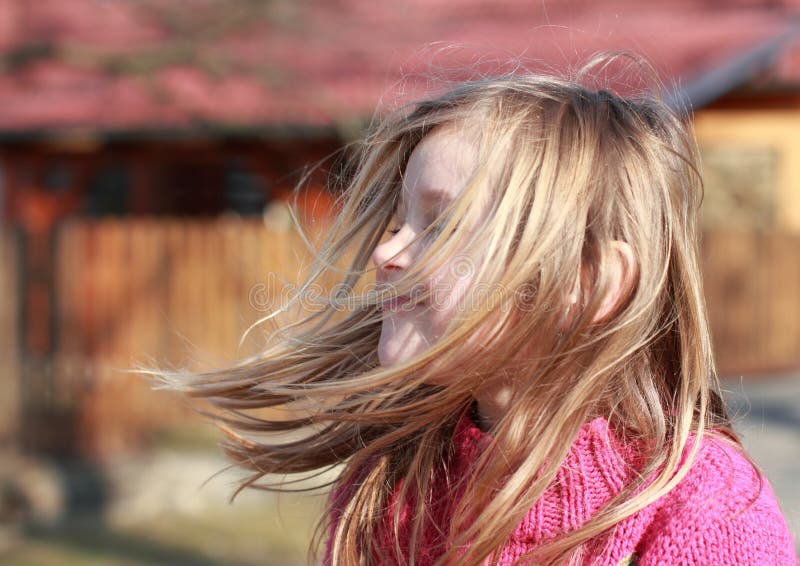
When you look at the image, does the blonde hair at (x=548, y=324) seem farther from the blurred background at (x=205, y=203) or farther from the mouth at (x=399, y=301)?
the blurred background at (x=205, y=203)

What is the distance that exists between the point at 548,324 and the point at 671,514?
1.01ft

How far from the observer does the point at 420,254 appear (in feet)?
4.83

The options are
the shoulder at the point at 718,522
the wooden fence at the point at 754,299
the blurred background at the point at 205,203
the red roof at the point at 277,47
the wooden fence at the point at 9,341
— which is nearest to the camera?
the shoulder at the point at 718,522

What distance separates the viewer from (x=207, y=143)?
31.3ft

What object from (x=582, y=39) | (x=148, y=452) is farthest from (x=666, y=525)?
(x=582, y=39)

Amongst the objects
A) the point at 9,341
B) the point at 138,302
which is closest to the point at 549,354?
the point at 9,341

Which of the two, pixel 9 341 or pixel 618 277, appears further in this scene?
pixel 9 341

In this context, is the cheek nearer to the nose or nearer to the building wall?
the nose

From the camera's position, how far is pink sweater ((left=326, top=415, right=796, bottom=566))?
1.27 metres

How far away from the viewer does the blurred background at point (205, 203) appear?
636 cm

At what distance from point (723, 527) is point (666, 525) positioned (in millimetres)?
74

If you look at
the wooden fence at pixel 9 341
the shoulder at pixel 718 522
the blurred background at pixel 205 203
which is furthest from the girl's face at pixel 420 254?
the wooden fence at pixel 9 341

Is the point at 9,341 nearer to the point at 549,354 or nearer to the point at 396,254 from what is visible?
the point at 396,254

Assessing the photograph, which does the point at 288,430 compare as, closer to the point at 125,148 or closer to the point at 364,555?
the point at 364,555
